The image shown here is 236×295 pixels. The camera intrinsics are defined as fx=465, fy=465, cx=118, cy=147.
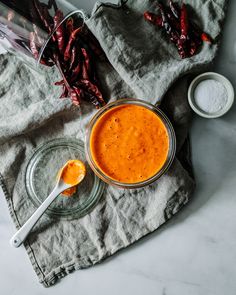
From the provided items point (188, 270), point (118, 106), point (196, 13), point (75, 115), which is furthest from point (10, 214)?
point (196, 13)

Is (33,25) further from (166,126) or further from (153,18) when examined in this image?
(166,126)

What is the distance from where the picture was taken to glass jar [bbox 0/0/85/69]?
6.07 feet

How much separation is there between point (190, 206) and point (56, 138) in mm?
705

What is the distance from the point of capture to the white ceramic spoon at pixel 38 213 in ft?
6.85

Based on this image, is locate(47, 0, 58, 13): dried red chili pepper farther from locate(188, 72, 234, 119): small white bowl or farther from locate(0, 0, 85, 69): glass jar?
locate(188, 72, 234, 119): small white bowl

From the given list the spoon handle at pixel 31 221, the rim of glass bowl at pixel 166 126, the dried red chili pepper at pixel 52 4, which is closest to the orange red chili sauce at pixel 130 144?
the rim of glass bowl at pixel 166 126

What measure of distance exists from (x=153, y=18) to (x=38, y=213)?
40.0 inches

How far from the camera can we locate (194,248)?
2188 millimetres

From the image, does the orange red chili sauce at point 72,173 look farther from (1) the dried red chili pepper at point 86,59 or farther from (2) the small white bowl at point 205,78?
(2) the small white bowl at point 205,78

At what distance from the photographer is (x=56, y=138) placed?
7.17 ft

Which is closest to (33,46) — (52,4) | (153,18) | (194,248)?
(52,4)

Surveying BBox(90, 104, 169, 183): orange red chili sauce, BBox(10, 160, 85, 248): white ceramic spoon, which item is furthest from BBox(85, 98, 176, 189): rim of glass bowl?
BBox(10, 160, 85, 248): white ceramic spoon

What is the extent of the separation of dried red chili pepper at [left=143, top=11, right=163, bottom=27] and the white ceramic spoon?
73cm

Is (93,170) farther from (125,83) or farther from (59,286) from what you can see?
(59,286)
